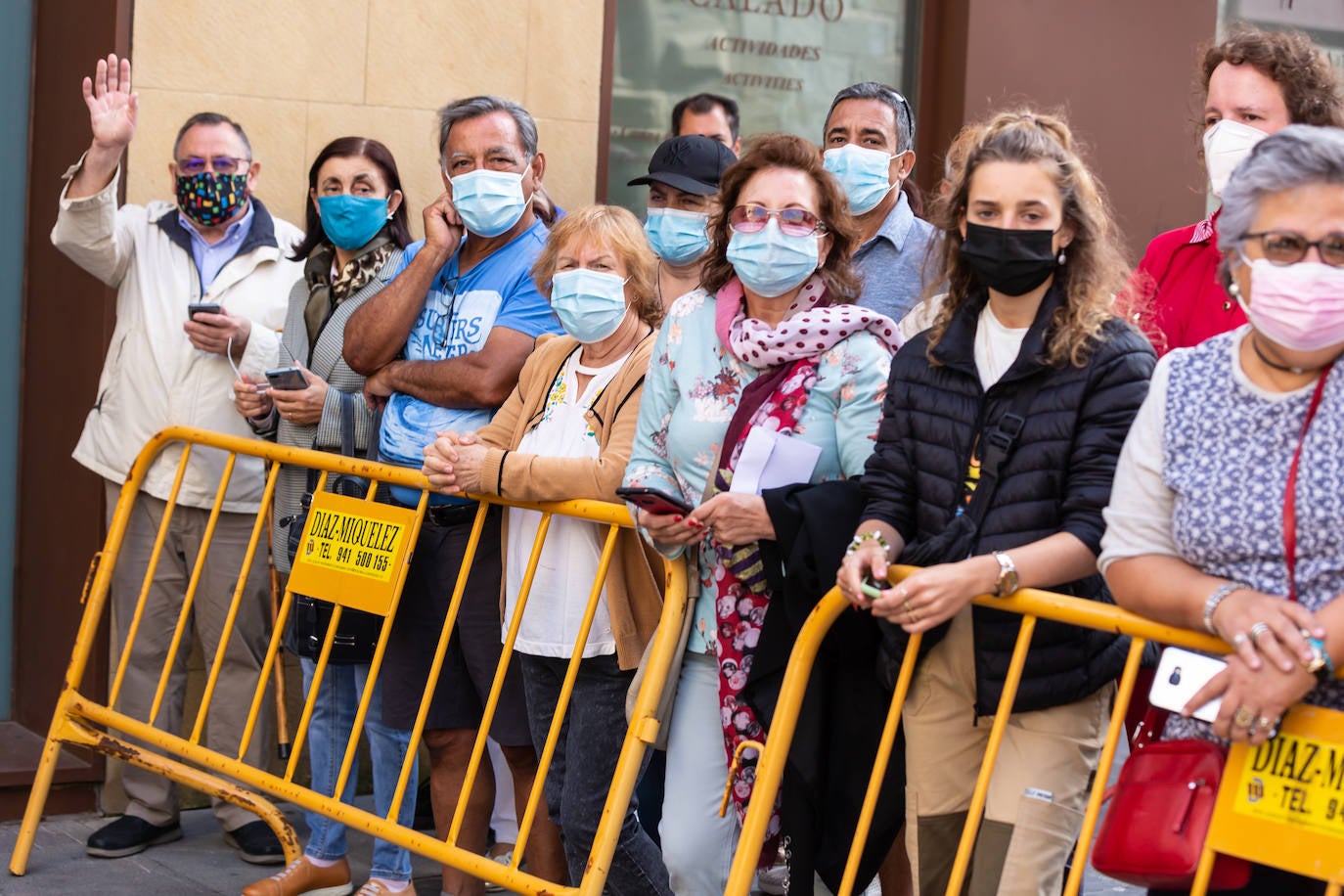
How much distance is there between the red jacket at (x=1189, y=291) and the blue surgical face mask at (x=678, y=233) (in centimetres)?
139

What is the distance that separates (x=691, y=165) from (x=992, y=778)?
7.68 feet

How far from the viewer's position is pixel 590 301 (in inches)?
177

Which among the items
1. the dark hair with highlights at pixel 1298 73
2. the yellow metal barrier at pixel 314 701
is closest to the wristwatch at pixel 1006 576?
the yellow metal barrier at pixel 314 701

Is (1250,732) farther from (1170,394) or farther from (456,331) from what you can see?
(456,331)

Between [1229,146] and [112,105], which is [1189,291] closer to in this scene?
[1229,146]

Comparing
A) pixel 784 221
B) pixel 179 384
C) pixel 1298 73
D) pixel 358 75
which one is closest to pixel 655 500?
pixel 784 221

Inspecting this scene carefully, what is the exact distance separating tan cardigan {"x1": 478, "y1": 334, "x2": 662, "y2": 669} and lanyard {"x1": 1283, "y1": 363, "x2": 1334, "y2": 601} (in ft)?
6.14

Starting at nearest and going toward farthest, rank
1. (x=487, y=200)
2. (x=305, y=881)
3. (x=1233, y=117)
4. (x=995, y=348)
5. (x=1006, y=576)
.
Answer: (x=1006, y=576)
(x=995, y=348)
(x=1233, y=117)
(x=487, y=200)
(x=305, y=881)

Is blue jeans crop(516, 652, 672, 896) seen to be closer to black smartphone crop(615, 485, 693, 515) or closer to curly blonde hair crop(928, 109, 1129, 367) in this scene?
black smartphone crop(615, 485, 693, 515)

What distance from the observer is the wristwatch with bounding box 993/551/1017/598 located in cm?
321

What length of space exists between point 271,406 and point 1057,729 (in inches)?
127

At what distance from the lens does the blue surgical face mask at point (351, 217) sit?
218 inches

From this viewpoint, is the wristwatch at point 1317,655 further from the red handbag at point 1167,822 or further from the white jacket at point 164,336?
the white jacket at point 164,336

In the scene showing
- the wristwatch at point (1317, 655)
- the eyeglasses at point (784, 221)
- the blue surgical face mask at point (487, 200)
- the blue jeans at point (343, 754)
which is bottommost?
the blue jeans at point (343, 754)
